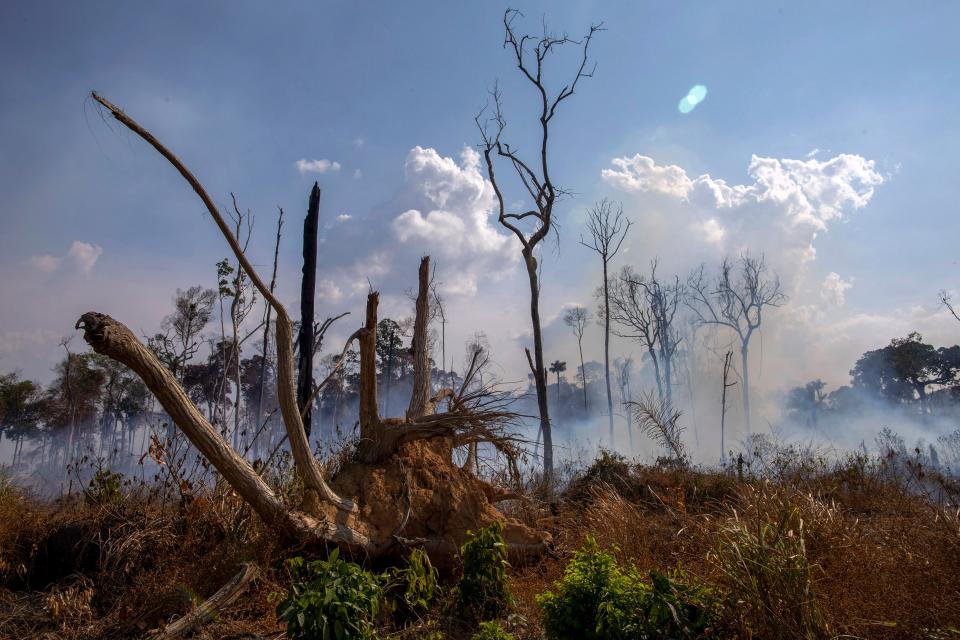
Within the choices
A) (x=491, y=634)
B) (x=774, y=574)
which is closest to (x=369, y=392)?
(x=491, y=634)

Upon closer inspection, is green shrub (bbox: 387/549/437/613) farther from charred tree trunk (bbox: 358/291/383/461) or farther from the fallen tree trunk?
charred tree trunk (bbox: 358/291/383/461)

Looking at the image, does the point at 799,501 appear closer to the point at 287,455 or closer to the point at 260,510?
the point at 260,510

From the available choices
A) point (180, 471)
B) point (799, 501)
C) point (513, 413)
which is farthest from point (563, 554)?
point (180, 471)

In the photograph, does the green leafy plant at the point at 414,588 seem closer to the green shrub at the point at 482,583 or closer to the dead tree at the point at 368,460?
the green shrub at the point at 482,583

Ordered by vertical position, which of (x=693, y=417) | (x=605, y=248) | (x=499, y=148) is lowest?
(x=693, y=417)

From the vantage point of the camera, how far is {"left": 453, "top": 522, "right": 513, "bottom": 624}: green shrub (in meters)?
5.15

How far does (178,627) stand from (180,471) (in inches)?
132

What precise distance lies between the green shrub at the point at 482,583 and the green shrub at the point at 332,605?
118 cm

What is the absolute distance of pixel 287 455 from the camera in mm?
7941

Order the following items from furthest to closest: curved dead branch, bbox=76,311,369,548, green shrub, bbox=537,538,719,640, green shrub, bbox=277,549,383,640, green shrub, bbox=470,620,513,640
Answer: curved dead branch, bbox=76,311,369,548 < green shrub, bbox=470,620,513,640 < green shrub, bbox=277,549,383,640 < green shrub, bbox=537,538,719,640

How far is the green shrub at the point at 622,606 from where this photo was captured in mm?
3650

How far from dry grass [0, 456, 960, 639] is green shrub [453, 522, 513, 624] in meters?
0.26

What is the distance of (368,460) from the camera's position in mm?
7078

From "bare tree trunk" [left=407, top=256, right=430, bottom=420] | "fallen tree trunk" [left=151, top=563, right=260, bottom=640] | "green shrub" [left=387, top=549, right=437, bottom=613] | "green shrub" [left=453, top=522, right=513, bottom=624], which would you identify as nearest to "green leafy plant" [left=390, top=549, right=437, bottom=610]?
"green shrub" [left=387, top=549, right=437, bottom=613]
